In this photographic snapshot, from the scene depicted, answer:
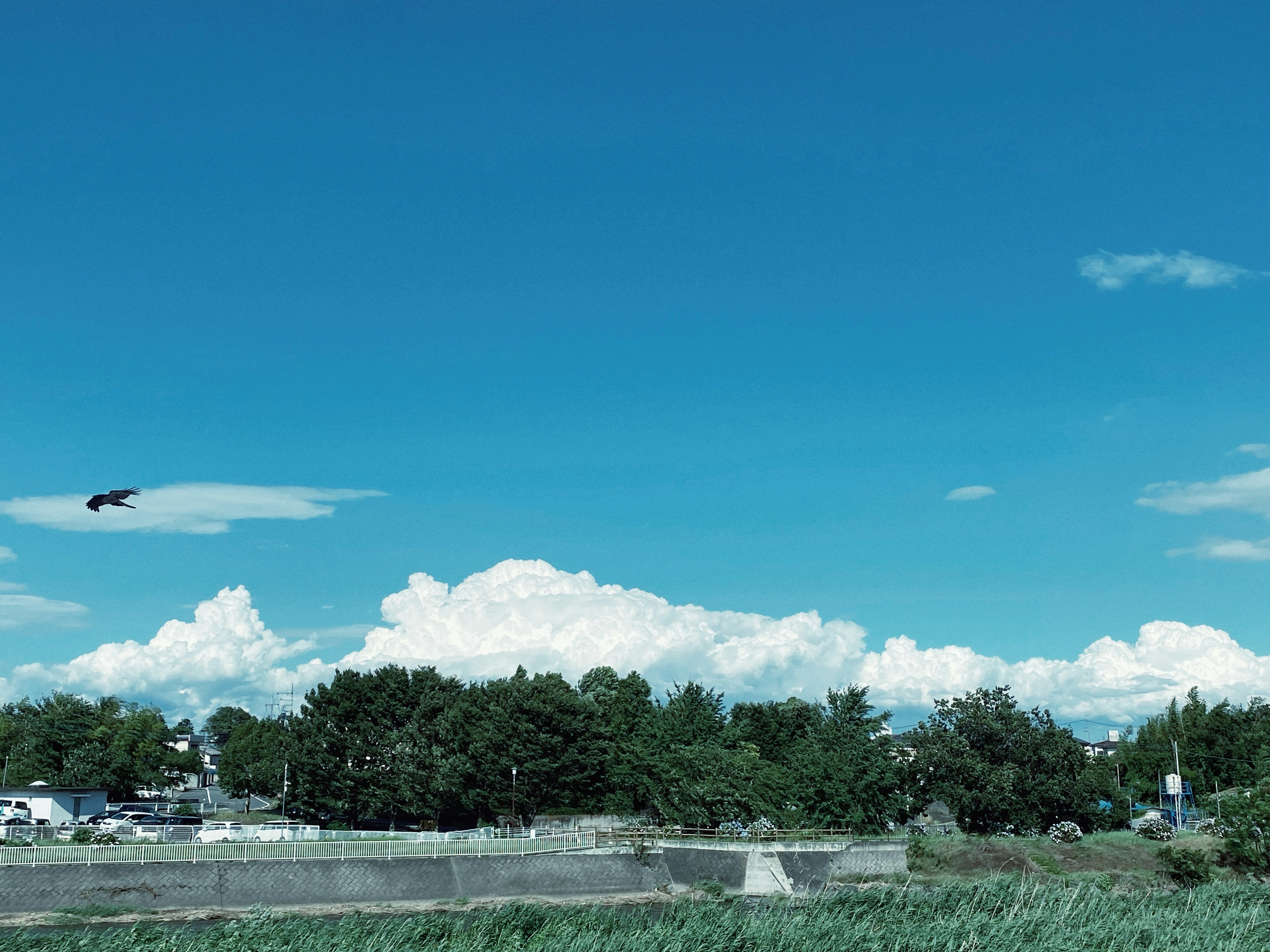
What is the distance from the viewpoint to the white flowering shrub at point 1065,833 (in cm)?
6844

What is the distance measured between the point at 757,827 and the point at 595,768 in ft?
43.7

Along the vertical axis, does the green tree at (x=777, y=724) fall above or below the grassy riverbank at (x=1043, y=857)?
above

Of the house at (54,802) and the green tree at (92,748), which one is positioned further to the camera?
the green tree at (92,748)

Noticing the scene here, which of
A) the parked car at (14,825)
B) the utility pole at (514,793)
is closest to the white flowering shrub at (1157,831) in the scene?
the utility pole at (514,793)

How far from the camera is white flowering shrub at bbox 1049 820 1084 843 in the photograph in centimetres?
6844

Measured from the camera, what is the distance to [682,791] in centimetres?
7294

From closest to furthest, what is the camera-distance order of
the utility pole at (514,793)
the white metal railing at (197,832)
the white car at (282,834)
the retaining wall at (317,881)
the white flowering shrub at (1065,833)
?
the retaining wall at (317,881) → the white metal railing at (197,832) → the white car at (282,834) → the white flowering shrub at (1065,833) → the utility pole at (514,793)

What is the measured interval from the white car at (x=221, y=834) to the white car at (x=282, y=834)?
864 mm

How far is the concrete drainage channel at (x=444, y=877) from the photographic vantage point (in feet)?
154

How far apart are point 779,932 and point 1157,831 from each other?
5290 cm

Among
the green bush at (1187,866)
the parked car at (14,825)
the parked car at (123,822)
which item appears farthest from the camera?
the parked car at (123,822)

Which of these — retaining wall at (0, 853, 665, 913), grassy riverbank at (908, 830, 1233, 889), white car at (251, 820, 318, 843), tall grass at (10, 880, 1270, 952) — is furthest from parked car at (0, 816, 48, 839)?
grassy riverbank at (908, 830, 1233, 889)

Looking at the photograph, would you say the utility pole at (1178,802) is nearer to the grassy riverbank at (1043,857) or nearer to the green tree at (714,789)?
the grassy riverbank at (1043,857)

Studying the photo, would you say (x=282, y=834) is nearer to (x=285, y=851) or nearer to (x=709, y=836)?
(x=285, y=851)
